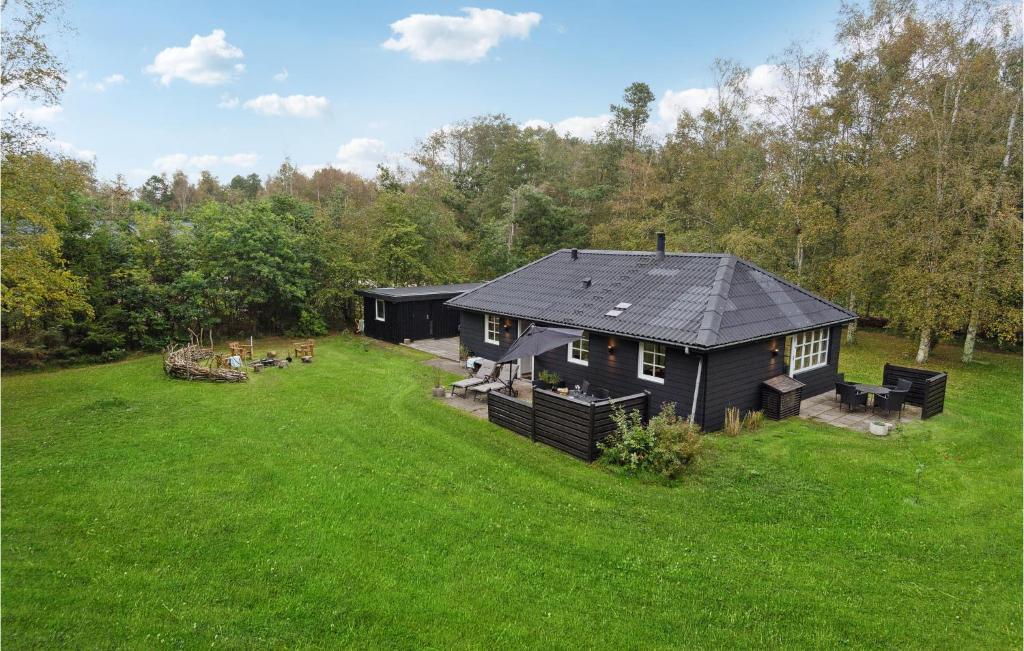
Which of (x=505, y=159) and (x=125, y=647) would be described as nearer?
(x=125, y=647)


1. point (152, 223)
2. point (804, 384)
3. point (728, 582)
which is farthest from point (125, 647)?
point (152, 223)

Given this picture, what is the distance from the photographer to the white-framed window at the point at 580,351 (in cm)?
1361

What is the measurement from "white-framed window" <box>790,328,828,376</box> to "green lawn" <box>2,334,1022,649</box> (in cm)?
252

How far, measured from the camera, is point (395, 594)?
18.8 feet

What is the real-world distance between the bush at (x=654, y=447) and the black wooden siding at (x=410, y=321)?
43.1ft

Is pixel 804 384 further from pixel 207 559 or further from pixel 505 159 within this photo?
pixel 505 159

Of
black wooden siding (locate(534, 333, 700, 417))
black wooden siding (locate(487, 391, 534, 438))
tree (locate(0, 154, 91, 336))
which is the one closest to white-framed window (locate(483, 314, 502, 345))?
black wooden siding (locate(534, 333, 700, 417))

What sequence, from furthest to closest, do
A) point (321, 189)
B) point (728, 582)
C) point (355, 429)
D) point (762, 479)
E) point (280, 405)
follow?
1. point (321, 189)
2. point (280, 405)
3. point (355, 429)
4. point (762, 479)
5. point (728, 582)

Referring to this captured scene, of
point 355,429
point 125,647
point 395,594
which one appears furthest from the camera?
point 355,429

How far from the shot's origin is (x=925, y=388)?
12.5m

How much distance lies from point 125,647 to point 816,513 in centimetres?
857

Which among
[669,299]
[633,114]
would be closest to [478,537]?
[669,299]

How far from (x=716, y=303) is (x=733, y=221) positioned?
1560cm

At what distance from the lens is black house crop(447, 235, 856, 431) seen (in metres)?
11.5
